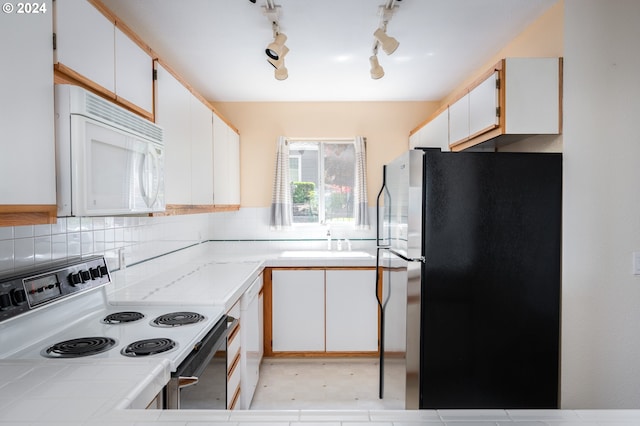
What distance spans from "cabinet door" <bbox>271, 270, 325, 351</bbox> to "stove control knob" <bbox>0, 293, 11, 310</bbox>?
224 cm

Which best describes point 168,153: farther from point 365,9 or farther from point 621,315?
point 621,315

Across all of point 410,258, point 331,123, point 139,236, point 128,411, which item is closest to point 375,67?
point 410,258

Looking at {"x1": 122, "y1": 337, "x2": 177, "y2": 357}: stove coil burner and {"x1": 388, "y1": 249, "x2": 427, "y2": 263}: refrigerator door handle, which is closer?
{"x1": 122, "y1": 337, "x2": 177, "y2": 357}: stove coil burner

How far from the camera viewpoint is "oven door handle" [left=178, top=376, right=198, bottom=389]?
130 centimetres

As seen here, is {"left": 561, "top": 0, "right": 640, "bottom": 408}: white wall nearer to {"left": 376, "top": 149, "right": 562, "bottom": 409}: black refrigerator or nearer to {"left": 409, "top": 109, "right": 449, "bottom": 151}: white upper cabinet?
{"left": 376, "top": 149, "right": 562, "bottom": 409}: black refrigerator

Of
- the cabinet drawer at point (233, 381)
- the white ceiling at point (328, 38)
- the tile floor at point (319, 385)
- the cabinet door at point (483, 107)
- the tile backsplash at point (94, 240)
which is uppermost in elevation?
the white ceiling at point (328, 38)

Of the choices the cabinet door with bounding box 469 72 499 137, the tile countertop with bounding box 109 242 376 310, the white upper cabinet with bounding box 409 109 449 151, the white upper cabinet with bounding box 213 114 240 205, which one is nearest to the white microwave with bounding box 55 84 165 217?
the tile countertop with bounding box 109 242 376 310

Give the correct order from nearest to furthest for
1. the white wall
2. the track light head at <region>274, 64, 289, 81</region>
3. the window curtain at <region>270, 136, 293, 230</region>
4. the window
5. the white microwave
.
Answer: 1. the white microwave
2. the white wall
3. the track light head at <region>274, 64, 289, 81</region>
4. the window curtain at <region>270, 136, 293, 230</region>
5. the window

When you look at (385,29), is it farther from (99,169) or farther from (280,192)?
(280,192)

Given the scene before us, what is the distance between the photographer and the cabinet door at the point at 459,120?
2541mm

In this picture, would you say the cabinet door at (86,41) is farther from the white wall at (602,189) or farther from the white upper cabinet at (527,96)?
the white wall at (602,189)

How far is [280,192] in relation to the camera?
4.01 metres

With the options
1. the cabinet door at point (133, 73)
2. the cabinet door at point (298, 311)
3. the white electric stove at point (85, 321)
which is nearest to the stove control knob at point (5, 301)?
the white electric stove at point (85, 321)

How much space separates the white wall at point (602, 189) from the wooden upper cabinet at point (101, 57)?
7.09 ft
